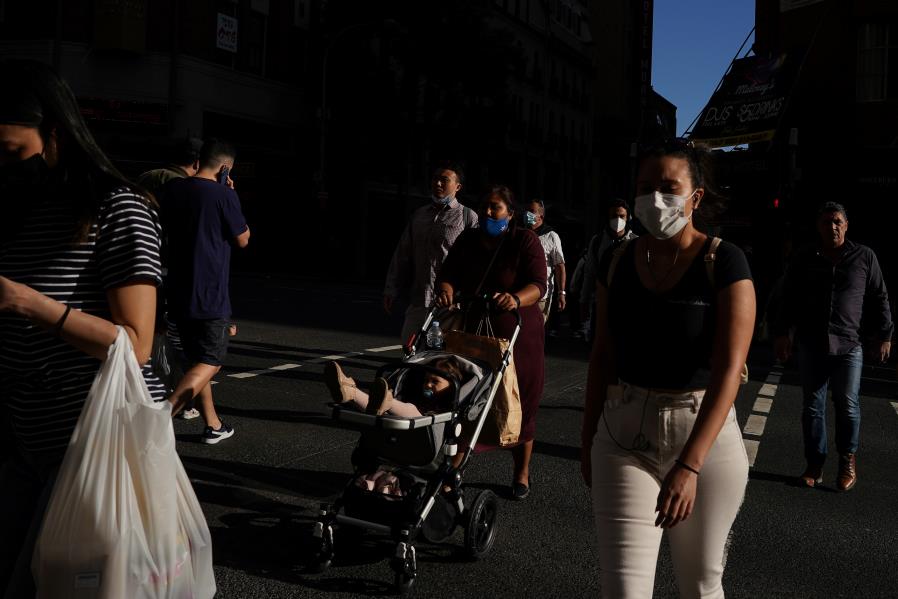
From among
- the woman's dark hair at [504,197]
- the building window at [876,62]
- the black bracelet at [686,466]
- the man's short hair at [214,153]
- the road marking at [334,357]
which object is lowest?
the road marking at [334,357]

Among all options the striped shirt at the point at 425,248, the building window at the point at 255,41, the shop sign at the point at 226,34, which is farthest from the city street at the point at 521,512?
the building window at the point at 255,41

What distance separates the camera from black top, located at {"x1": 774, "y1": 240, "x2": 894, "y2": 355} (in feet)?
22.0

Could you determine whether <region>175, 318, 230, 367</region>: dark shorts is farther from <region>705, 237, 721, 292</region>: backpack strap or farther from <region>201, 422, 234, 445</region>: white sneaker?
<region>705, 237, 721, 292</region>: backpack strap

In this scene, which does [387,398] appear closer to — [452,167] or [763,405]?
[452,167]

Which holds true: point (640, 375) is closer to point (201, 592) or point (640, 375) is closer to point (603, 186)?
point (201, 592)

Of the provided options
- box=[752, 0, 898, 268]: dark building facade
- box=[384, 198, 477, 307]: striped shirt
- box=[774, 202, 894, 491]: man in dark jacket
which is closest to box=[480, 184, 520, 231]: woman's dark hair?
box=[384, 198, 477, 307]: striped shirt

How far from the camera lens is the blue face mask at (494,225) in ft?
19.2

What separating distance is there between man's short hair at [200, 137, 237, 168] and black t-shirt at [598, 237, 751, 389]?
4.47m

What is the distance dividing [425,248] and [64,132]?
200 inches

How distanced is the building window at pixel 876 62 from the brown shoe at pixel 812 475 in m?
19.9

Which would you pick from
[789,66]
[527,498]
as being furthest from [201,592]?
[789,66]

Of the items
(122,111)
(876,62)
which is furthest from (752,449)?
(122,111)

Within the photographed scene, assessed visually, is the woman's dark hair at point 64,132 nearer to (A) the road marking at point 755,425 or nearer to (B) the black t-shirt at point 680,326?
(B) the black t-shirt at point 680,326

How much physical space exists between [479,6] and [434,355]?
3338cm
